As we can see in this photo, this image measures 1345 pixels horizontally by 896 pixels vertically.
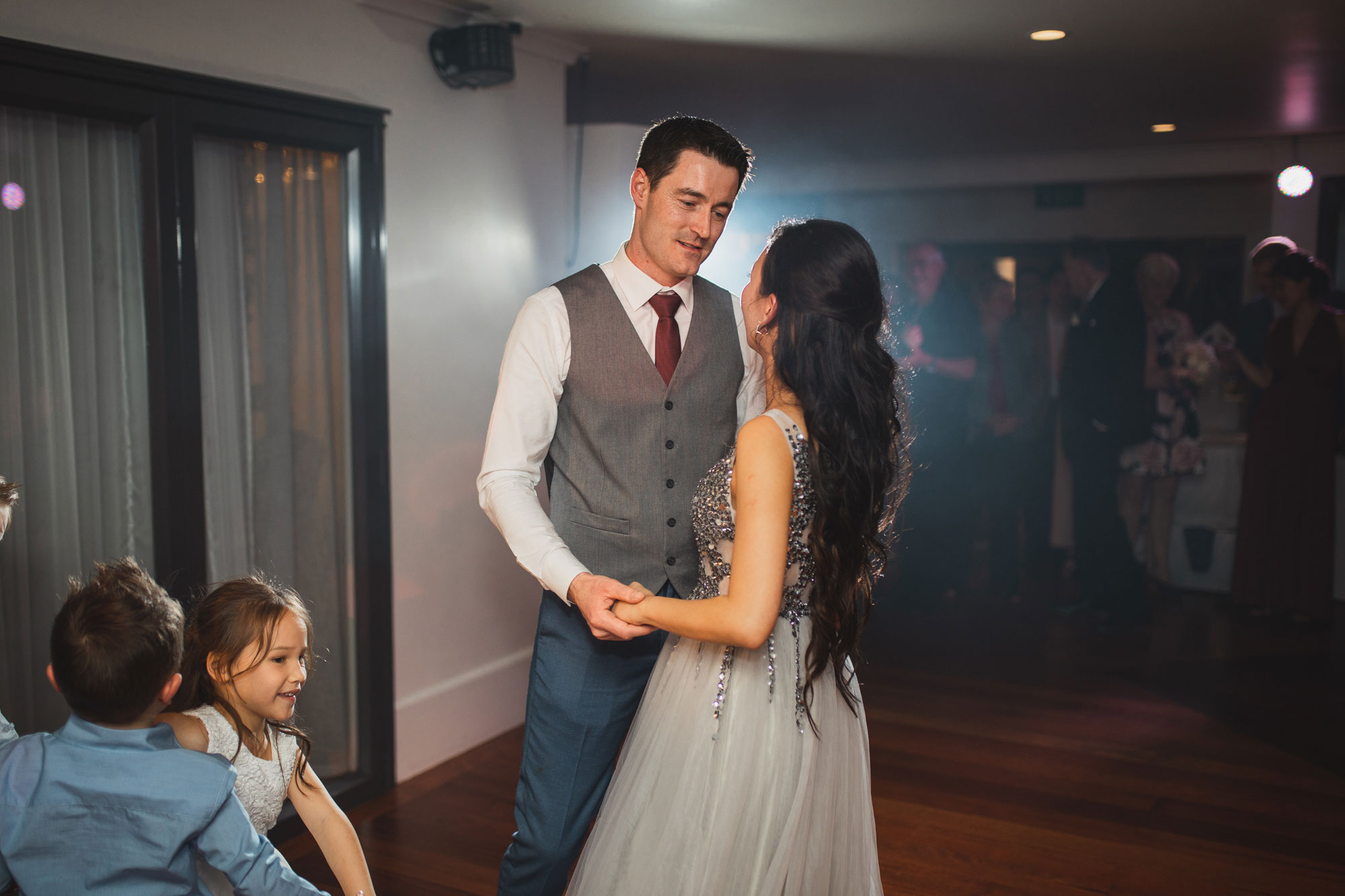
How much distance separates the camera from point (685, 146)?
1980mm

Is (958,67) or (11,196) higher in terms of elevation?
(958,67)

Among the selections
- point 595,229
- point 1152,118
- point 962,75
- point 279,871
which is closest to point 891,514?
point 279,871

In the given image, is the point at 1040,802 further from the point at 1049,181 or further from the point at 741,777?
the point at 1049,181

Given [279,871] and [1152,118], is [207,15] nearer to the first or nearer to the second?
[279,871]

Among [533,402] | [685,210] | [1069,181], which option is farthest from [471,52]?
[1069,181]

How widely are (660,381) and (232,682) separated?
2.95 ft

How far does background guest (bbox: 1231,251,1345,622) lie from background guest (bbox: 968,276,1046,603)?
1114 mm

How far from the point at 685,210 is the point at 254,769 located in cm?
121

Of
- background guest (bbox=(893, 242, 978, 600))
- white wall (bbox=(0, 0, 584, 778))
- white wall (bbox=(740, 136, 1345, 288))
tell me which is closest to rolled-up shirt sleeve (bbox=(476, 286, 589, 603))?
white wall (bbox=(0, 0, 584, 778))

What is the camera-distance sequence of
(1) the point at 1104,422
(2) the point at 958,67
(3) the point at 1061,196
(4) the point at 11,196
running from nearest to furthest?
1. (4) the point at 11,196
2. (2) the point at 958,67
3. (1) the point at 1104,422
4. (3) the point at 1061,196

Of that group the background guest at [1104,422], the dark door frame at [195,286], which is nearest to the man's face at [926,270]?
the background guest at [1104,422]

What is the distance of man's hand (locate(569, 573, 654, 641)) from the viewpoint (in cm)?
173

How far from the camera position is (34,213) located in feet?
8.05

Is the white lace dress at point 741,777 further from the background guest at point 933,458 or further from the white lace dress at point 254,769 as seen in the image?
the background guest at point 933,458
